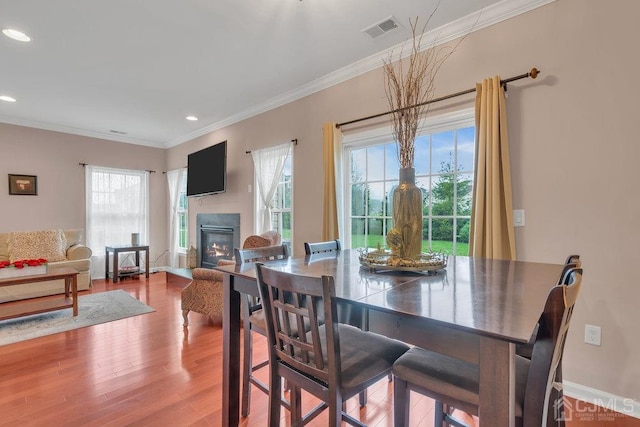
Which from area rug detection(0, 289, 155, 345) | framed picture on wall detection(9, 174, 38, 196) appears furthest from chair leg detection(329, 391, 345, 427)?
framed picture on wall detection(9, 174, 38, 196)

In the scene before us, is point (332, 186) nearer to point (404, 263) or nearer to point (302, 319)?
point (404, 263)

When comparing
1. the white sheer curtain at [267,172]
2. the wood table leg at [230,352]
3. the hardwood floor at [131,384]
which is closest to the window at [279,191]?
the white sheer curtain at [267,172]

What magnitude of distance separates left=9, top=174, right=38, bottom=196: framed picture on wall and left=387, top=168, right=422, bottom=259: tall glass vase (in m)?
6.02

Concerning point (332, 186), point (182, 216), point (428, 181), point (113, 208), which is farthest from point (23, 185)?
point (428, 181)

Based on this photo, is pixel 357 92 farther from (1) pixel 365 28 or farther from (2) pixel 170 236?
(2) pixel 170 236

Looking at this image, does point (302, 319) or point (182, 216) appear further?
point (182, 216)

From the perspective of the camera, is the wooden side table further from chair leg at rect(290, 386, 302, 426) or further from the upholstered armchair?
chair leg at rect(290, 386, 302, 426)

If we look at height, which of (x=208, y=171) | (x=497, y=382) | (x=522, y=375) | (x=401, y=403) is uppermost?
(x=208, y=171)

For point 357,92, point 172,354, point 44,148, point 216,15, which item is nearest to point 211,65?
point 216,15

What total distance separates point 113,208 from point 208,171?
7.94ft

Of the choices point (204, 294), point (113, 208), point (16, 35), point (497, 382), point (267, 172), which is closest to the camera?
point (497, 382)

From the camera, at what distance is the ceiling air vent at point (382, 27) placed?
2.37 metres

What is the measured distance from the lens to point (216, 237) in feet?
16.8

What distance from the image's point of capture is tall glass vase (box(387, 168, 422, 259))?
1.44m
